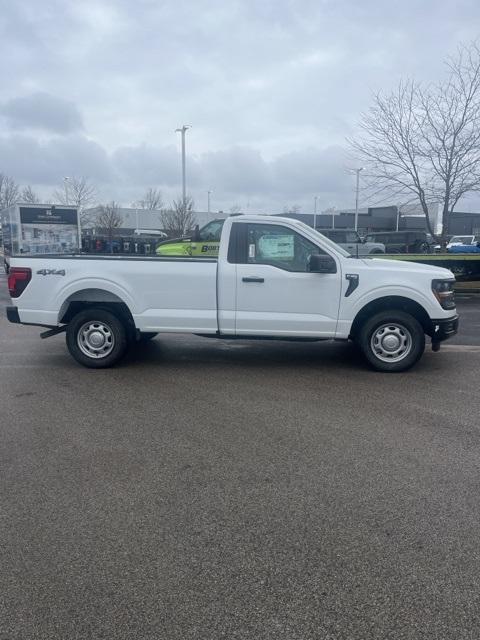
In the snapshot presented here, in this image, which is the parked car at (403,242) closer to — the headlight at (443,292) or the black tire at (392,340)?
the headlight at (443,292)

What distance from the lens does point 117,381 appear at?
6.38 meters

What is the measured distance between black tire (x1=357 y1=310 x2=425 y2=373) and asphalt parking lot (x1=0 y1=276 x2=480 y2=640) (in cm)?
38

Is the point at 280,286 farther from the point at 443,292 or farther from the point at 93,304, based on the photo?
the point at 93,304

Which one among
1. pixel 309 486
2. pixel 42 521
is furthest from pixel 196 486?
pixel 42 521

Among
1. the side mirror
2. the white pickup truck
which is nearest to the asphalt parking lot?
the white pickup truck

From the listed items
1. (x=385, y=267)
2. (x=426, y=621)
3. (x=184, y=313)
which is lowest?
(x=426, y=621)

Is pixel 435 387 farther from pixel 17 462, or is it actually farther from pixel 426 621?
pixel 17 462

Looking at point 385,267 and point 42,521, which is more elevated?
point 385,267

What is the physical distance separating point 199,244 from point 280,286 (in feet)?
27.6

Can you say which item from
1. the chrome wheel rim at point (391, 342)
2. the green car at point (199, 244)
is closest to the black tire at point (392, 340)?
the chrome wheel rim at point (391, 342)

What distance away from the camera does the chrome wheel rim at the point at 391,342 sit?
6656 mm

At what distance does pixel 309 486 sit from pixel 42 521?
1804mm

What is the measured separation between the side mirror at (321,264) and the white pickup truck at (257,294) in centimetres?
2

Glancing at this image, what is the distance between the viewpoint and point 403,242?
116 feet
